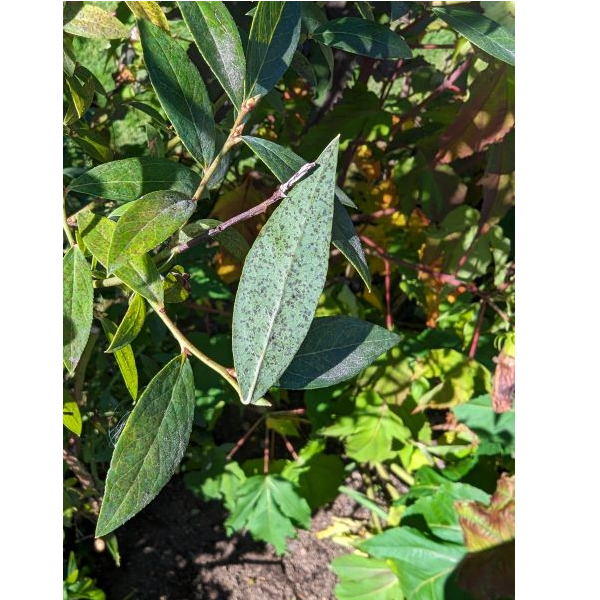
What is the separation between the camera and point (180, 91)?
47 cm

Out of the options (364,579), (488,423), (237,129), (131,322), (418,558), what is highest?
(237,129)

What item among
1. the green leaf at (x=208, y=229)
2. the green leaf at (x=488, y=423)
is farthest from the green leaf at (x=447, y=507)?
the green leaf at (x=208, y=229)

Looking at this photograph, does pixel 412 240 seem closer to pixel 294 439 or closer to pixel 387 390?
pixel 387 390

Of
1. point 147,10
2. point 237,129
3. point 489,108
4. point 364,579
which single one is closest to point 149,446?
point 237,129

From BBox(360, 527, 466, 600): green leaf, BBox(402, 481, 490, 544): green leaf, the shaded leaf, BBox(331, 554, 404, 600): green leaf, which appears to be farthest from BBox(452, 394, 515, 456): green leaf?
the shaded leaf

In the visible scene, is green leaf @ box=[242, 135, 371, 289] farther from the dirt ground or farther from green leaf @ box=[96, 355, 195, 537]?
the dirt ground

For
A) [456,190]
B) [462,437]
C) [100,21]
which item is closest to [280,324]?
[100,21]

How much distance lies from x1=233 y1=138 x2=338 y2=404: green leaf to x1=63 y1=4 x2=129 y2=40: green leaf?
28 centimetres

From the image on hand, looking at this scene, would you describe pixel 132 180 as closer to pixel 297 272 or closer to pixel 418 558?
pixel 297 272

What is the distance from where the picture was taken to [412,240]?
1479 millimetres

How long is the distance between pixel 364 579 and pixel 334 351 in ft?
3.62

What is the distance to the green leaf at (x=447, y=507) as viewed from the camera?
1.32 m

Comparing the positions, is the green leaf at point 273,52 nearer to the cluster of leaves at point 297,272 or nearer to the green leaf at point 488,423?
the cluster of leaves at point 297,272

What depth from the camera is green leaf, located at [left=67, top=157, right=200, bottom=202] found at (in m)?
0.49
